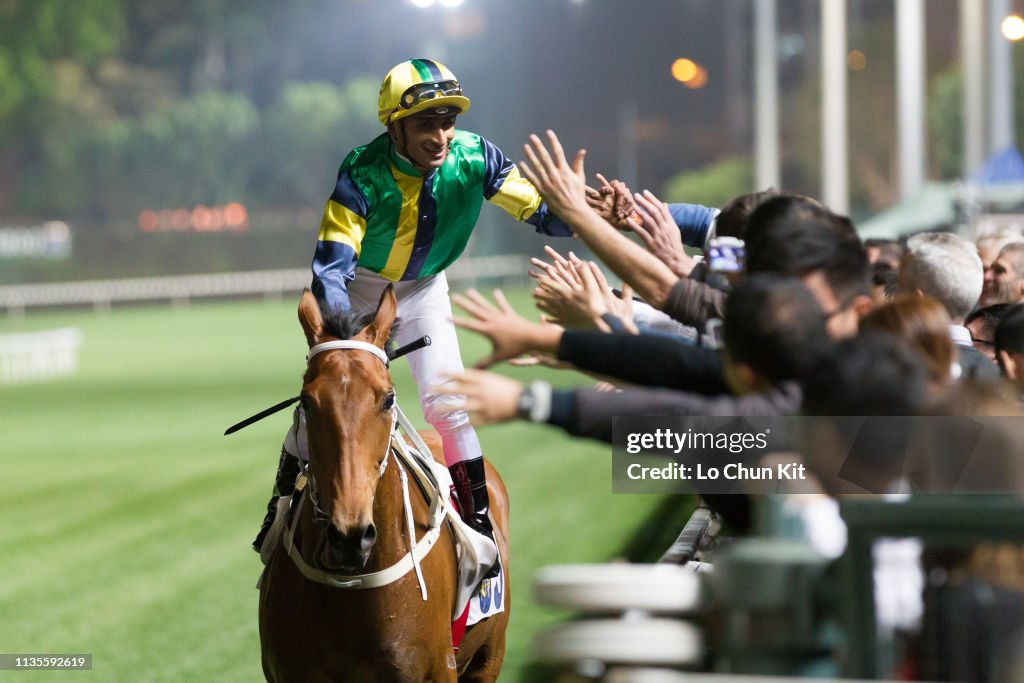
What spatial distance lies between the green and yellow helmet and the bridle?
718mm

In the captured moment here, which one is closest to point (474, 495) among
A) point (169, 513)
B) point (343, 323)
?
point (343, 323)

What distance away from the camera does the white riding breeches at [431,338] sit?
435cm

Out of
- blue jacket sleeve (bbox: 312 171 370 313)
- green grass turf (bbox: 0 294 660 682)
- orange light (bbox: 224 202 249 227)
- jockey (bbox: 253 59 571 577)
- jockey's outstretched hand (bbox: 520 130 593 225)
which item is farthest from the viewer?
orange light (bbox: 224 202 249 227)

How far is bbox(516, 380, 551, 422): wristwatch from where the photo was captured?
2449 millimetres

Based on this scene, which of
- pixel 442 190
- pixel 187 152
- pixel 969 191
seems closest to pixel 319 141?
pixel 187 152

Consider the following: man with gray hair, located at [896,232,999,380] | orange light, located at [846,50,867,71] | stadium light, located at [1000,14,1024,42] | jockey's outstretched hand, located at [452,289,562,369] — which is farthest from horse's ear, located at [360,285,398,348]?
orange light, located at [846,50,867,71]

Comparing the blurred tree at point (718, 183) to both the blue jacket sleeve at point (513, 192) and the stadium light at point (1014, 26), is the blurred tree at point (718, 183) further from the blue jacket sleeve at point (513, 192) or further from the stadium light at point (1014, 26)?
the blue jacket sleeve at point (513, 192)

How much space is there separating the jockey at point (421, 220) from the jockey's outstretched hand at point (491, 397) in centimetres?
A: 129

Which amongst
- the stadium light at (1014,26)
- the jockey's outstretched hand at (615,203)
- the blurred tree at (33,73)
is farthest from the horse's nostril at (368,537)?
Answer: the blurred tree at (33,73)

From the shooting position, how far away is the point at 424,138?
4.02 m

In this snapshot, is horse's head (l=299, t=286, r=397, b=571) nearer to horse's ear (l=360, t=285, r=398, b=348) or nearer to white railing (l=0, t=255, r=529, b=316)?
horse's ear (l=360, t=285, r=398, b=348)

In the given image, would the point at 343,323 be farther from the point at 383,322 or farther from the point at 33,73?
the point at 33,73

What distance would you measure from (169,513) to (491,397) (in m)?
8.31

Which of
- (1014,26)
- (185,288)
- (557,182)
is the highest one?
(1014,26)
